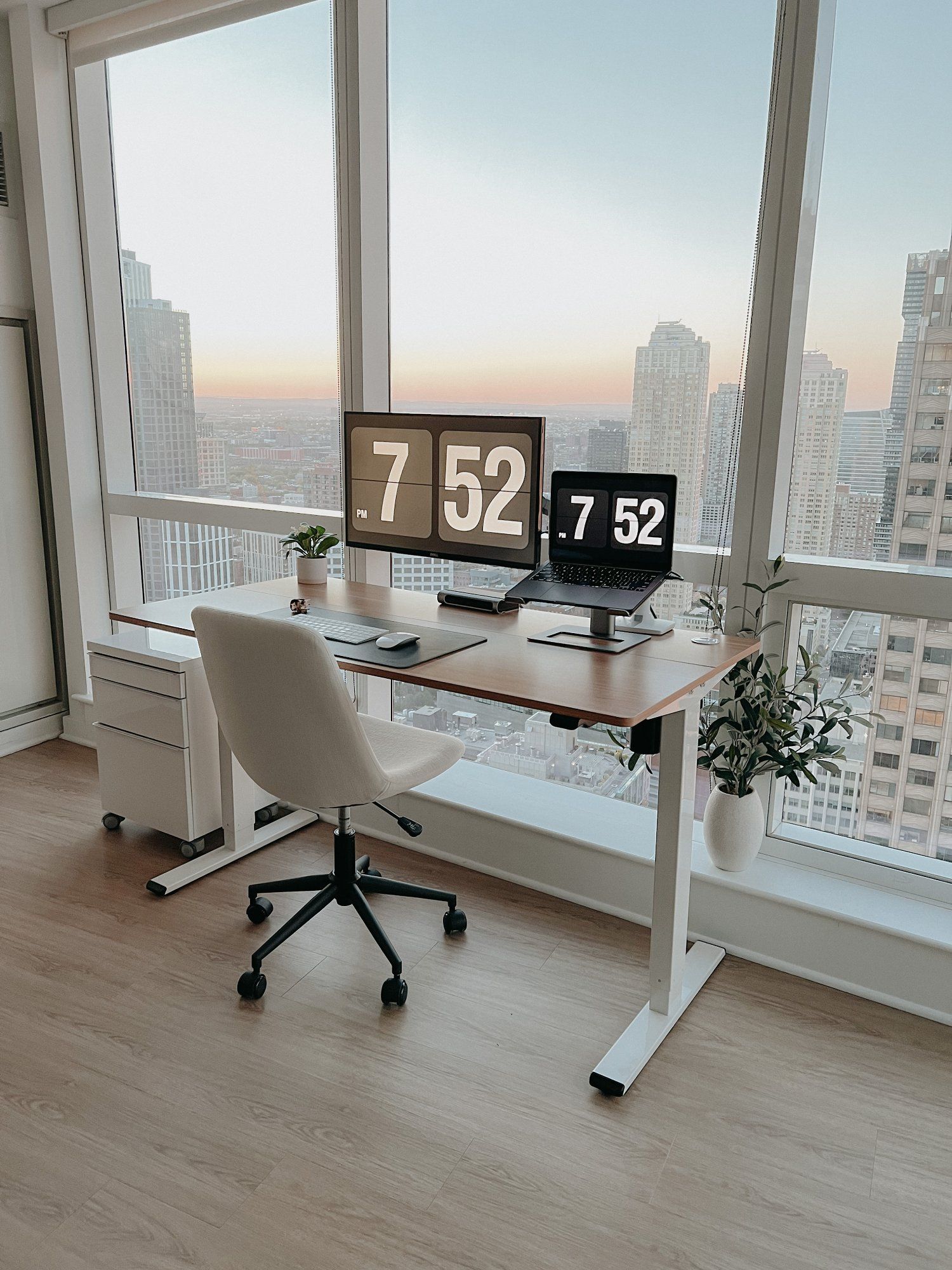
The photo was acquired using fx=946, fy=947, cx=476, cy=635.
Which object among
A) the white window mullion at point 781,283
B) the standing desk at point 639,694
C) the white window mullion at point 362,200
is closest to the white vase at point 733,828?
the standing desk at point 639,694

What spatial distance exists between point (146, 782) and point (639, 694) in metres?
1.78

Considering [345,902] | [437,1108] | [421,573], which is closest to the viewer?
[437,1108]

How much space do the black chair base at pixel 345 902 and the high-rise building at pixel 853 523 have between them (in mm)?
1370

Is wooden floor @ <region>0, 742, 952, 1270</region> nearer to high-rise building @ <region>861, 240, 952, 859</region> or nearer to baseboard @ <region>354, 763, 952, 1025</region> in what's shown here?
baseboard @ <region>354, 763, 952, 1025</region>

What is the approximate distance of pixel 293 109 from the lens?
311 cm

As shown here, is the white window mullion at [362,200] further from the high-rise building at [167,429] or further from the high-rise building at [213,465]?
the high-rise building at [167,429]

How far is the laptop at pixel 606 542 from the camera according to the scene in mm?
2299

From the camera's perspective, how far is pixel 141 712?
2.95 m

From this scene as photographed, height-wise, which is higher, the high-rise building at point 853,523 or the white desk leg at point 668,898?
the high-rise building at point 853,523

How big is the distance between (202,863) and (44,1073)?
0.93 meters

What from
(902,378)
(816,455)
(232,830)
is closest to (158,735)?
(232,830)

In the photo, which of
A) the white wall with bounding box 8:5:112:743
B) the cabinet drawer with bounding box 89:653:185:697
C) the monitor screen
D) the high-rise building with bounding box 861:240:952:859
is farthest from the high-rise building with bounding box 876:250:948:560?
the white wall with bounding box 8:5:112:743

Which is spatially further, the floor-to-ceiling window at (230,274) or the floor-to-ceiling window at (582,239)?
the floor-to-ceiling window at (230,274)

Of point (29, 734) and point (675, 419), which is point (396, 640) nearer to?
point (675, 419)
